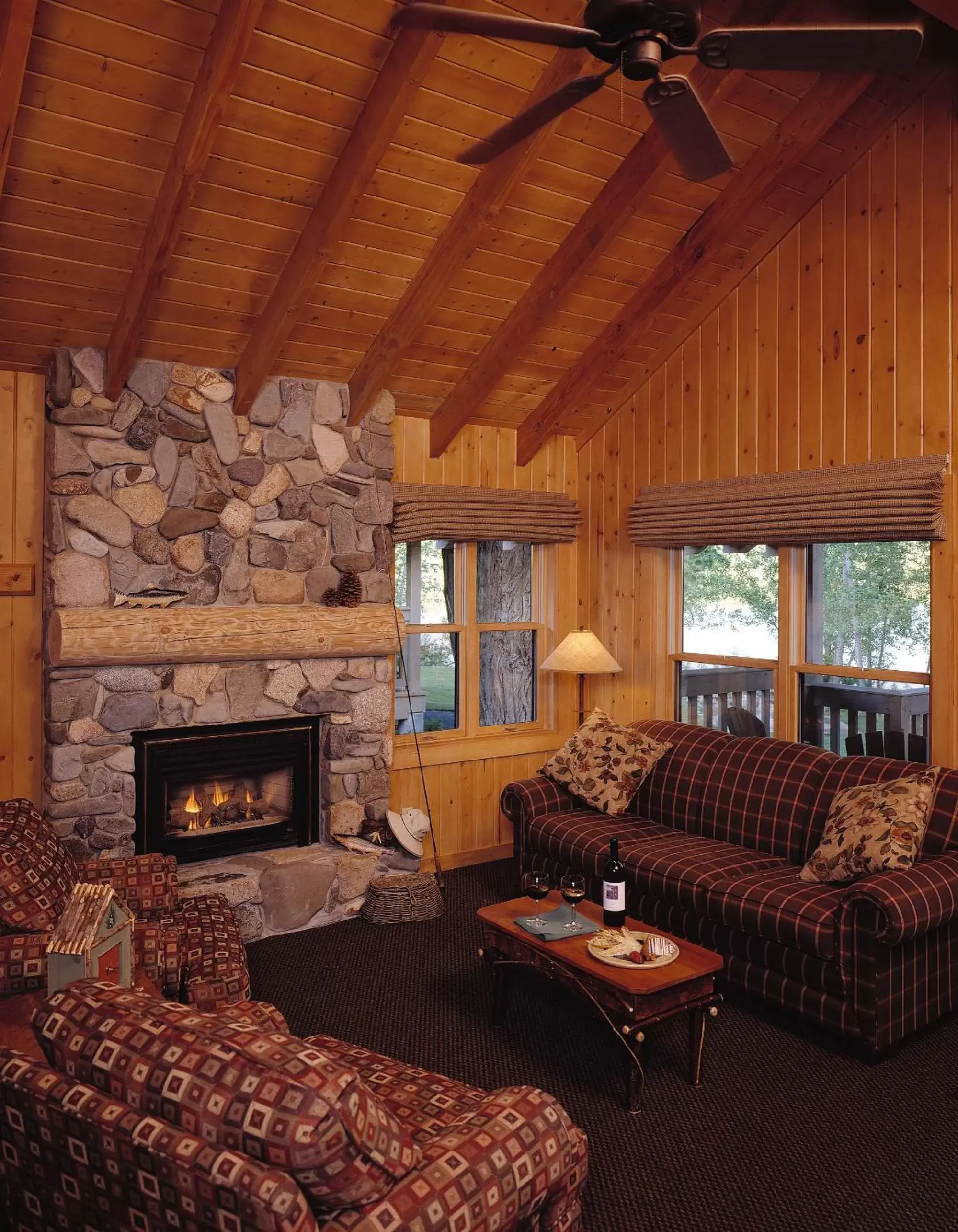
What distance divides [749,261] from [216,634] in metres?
3.41

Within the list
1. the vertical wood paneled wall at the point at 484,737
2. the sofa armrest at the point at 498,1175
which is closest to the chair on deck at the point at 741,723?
the vertical wood paneled wall at the point at 484,737

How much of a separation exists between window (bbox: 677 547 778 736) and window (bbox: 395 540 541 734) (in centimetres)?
107

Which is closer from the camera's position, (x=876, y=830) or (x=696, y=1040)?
(x=696, y=1040)

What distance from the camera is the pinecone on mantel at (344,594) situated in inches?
193

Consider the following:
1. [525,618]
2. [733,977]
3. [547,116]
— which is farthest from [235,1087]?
[525,618]

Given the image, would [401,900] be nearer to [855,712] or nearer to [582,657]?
[582,657]

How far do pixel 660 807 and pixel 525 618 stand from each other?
5.54ft

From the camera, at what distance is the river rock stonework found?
13.8ft

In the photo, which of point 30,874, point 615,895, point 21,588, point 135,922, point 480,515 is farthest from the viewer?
point 480,515

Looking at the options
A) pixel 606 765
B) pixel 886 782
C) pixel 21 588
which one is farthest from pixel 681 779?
pixel 21 588

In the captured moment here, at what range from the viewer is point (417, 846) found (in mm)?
5023

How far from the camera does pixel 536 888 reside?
3434 millimetres

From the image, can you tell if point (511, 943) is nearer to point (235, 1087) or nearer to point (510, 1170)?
point (510, 1170)

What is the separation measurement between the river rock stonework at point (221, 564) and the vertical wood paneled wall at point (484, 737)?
381mm
